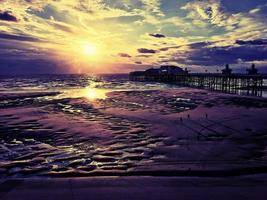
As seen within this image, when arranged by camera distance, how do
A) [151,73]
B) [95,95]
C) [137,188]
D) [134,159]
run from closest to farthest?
[137,188] < [134,159] < [95,95] < [151,73]

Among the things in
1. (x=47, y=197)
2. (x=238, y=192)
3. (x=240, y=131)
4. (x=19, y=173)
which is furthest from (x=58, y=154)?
(x=240, y=131)

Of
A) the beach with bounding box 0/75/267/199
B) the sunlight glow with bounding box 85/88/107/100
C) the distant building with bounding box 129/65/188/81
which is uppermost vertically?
the distant building with bounding box 129/65/188/81

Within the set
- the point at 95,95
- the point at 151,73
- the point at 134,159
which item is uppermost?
the point at 151,73

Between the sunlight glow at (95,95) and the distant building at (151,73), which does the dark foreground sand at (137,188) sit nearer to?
the sunlight glow at (95,95)

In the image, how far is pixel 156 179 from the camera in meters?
8.34

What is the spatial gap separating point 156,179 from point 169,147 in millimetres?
3899

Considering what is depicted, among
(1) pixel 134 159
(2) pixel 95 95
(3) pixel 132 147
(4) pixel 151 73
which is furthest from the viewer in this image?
(4) pixel 151 73

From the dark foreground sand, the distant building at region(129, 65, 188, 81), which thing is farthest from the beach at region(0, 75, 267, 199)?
the distant building at region(129, 65, 188, 81)

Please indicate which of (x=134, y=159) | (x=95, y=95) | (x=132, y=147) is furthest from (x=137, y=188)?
(x=95, y=95)

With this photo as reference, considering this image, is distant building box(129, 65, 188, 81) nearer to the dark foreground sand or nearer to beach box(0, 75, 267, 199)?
beach box(0, 75, 267, 199)

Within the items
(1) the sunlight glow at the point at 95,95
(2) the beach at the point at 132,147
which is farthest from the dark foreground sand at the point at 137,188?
(1) the sunlight glow at the point at 95,95

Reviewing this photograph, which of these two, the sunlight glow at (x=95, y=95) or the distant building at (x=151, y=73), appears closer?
the sunlight glow at (x=95, y=95)

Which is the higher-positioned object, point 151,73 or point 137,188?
point 151,73

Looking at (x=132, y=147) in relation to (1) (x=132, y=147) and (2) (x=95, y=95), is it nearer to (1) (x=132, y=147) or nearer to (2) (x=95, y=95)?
(1) (x=132, y=147)
